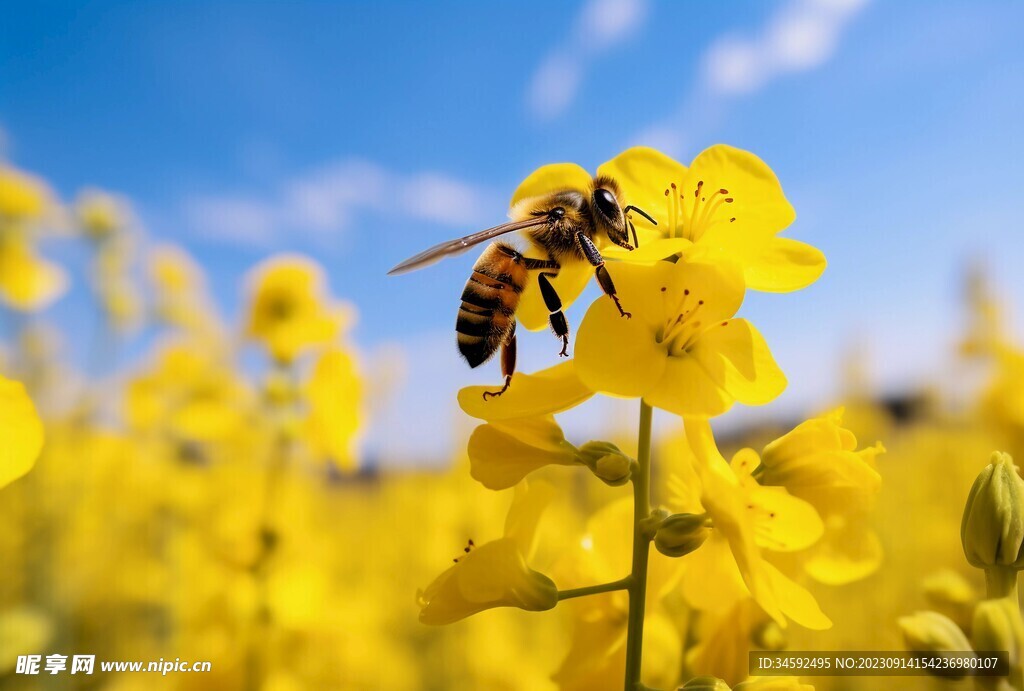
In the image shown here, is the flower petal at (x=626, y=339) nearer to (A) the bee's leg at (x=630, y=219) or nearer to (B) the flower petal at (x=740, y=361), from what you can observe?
(B) the flower petal at (x=740, y=361)

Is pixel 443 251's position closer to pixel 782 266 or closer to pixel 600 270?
pixel 600 270

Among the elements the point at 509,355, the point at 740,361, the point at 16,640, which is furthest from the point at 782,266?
the point at 16,640

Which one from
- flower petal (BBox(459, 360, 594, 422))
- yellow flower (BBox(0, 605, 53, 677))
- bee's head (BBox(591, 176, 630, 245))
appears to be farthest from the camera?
yellow flower (BBox(0, 605, 53, 677))

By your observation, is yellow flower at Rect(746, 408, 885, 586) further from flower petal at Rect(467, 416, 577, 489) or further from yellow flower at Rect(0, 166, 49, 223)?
yellow flower at Rect(0, 166, 49, 223)

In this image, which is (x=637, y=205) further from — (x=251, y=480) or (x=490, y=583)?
(x=251, y=480)

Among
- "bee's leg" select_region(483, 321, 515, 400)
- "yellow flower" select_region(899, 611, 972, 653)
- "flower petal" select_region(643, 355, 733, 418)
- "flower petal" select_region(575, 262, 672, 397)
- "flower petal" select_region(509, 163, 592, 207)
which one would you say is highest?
"flower petal" select_region(509, 163, 592, 207)

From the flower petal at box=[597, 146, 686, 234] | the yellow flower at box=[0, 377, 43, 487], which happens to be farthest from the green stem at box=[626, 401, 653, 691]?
the yellow flower at box=[0, 377, 43, 487]
